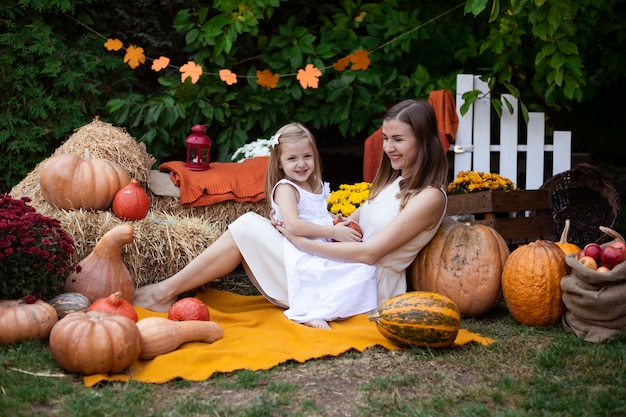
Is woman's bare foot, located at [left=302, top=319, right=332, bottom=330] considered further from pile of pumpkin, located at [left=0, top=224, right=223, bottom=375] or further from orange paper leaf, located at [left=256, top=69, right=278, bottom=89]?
orange paper leaf, located at [left=256, top=69, right=278, bottom=89]

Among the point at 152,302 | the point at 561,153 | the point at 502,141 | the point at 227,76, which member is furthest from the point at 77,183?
the point at 561,153

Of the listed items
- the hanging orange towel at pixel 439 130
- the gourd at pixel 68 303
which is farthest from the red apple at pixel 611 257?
the gourd at pixel 68 303

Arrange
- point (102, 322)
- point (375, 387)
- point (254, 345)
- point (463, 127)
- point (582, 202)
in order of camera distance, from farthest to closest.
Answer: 1. point (463, 127)
2. point (582, 202)
3. point (254, 345)
4. point (102, 322)
5. point (375, 387)

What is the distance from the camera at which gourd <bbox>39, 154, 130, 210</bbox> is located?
14.3 ft

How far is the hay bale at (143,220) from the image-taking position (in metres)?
4.20

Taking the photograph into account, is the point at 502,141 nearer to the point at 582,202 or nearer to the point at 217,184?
the point at 582,202

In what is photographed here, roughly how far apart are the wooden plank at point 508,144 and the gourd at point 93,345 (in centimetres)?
364

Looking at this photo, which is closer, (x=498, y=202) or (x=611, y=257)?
(x=611, y=257)

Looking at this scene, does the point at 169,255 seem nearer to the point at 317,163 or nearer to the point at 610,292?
the point at 317,163

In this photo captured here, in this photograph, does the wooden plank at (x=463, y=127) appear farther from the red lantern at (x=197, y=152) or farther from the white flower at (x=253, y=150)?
the red lantern at (x=197, y=152)

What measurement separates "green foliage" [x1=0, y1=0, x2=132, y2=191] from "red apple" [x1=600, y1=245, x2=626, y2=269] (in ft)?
13.4

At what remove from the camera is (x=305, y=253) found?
12.8 feet

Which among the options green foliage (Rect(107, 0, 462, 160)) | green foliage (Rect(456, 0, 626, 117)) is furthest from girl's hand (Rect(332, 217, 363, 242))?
green foliage (Rect(107, 0, 462, 160))

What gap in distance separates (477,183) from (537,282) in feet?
4.46
